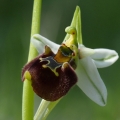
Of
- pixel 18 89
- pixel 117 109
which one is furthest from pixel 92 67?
pixel 18 89

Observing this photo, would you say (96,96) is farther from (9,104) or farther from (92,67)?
(9,104)

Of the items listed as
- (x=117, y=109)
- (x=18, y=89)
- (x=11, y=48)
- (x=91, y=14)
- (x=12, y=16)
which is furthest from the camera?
(x=91, y=14)

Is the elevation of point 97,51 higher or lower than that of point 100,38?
higher

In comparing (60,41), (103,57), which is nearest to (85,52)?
(103,57)

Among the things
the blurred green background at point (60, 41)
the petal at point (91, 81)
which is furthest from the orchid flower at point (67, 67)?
the blurred green background at point (60, 41)

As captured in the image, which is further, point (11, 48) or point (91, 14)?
point (91, 14)

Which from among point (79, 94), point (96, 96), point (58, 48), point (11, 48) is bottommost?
point (79, 94)

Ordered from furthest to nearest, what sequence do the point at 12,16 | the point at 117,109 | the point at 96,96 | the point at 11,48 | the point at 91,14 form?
the point at 91,14
the point at 12,16
the point at 11,48
the point at 117,109
the point at 96,96

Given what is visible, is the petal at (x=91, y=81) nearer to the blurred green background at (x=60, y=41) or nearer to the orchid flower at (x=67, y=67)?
the orchid flower at (x=67, y=67)
